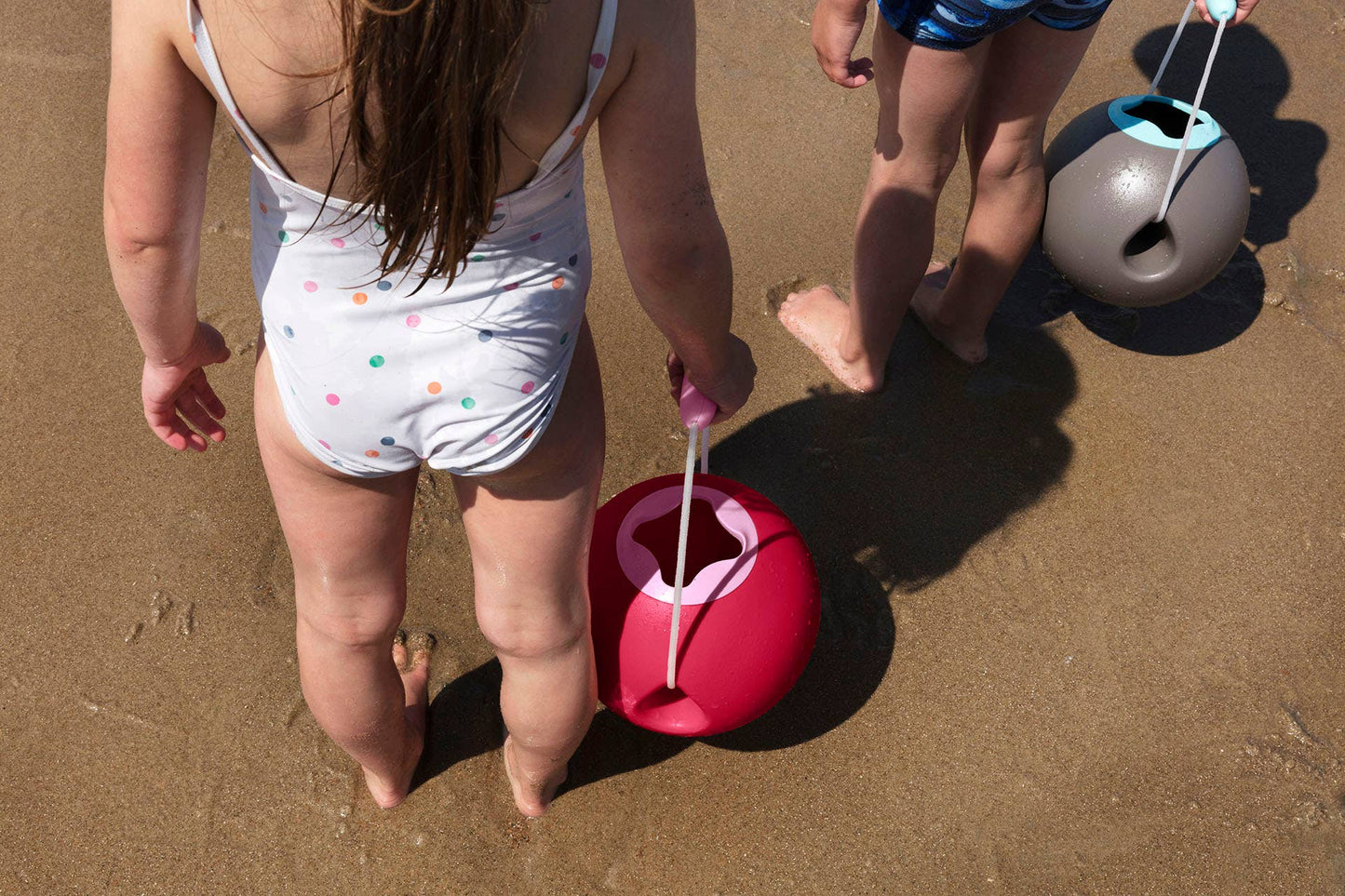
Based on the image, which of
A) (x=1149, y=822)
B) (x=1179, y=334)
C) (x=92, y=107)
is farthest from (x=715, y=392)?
(x=92, y=107)

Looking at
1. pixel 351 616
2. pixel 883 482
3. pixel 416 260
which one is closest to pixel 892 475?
pixel 883 482

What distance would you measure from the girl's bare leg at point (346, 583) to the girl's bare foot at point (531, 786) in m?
0.20

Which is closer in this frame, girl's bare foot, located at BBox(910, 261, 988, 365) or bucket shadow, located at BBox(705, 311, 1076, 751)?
bucket shadow, located at BBox(705, 311, 1076, 751)

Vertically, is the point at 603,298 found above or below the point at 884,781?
above

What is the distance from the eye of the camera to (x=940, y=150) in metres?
2.41

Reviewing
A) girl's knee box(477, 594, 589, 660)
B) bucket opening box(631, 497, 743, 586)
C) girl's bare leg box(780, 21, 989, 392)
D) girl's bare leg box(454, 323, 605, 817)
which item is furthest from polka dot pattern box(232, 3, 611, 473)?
girl's bare leg box(780, 21, 989, 392)

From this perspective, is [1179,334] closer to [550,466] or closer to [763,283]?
[763,283]

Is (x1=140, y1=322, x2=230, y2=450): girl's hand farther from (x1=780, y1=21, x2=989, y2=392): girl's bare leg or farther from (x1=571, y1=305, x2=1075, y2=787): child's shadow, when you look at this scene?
(x1=780, y1=21, x2=989, y2=392): girl's bare leg

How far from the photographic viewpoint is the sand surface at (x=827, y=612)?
2.17 meters

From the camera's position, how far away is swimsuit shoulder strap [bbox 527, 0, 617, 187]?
3.82 feet

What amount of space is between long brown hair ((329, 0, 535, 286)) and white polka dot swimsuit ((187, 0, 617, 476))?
0.28 feet

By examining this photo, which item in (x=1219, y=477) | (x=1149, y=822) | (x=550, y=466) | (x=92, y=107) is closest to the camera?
(x=550, y=466)

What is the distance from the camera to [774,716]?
2.35 metres

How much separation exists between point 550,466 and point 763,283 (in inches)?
64.4
